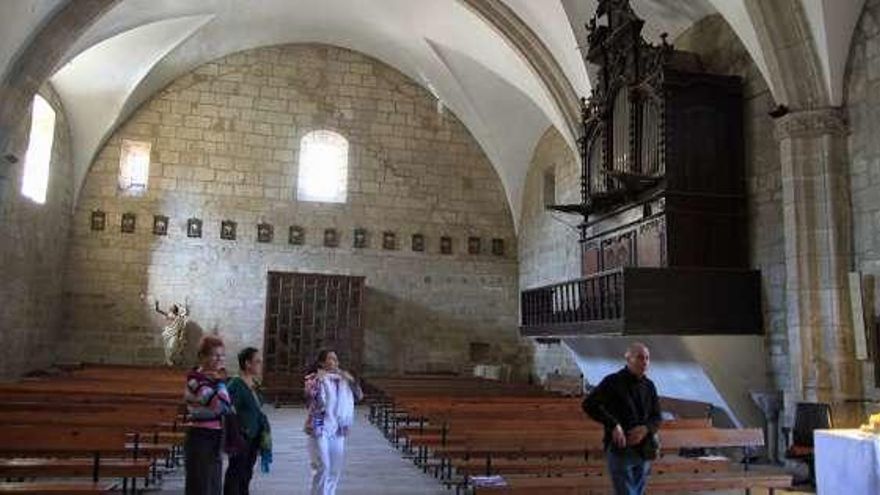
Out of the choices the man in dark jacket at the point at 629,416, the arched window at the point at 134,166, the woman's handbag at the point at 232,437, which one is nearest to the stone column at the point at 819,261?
the man in dark jacket at the point at 629,416

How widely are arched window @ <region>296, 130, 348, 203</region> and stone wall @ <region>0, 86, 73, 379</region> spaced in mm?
5701

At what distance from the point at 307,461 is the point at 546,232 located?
35.3ft

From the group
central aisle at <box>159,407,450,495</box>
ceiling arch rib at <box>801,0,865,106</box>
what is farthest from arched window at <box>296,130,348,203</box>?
ceiling arch rib at <box>801,0,865,106</box>

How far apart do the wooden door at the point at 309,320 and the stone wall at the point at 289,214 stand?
63cm

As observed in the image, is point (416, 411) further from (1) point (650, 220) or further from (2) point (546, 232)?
(2) point (546, 232)

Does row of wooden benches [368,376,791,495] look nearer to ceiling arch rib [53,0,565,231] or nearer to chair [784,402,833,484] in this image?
chair [784,402,833,484]

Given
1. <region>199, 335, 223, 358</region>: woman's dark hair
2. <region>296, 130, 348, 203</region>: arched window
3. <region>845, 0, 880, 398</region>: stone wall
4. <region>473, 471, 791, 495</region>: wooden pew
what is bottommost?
<region>473, 471, 791, 495</region>: wooden pew

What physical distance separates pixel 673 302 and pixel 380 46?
12450mm

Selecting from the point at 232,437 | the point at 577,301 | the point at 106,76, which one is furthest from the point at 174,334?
the point at 232,437

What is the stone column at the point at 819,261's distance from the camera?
8.77 meters

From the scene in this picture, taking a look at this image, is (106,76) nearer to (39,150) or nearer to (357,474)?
(39,150)

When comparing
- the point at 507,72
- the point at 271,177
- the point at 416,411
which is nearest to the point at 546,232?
the point at 507,72

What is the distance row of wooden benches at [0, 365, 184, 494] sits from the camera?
575 centimetres

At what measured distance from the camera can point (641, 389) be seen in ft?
15.9
